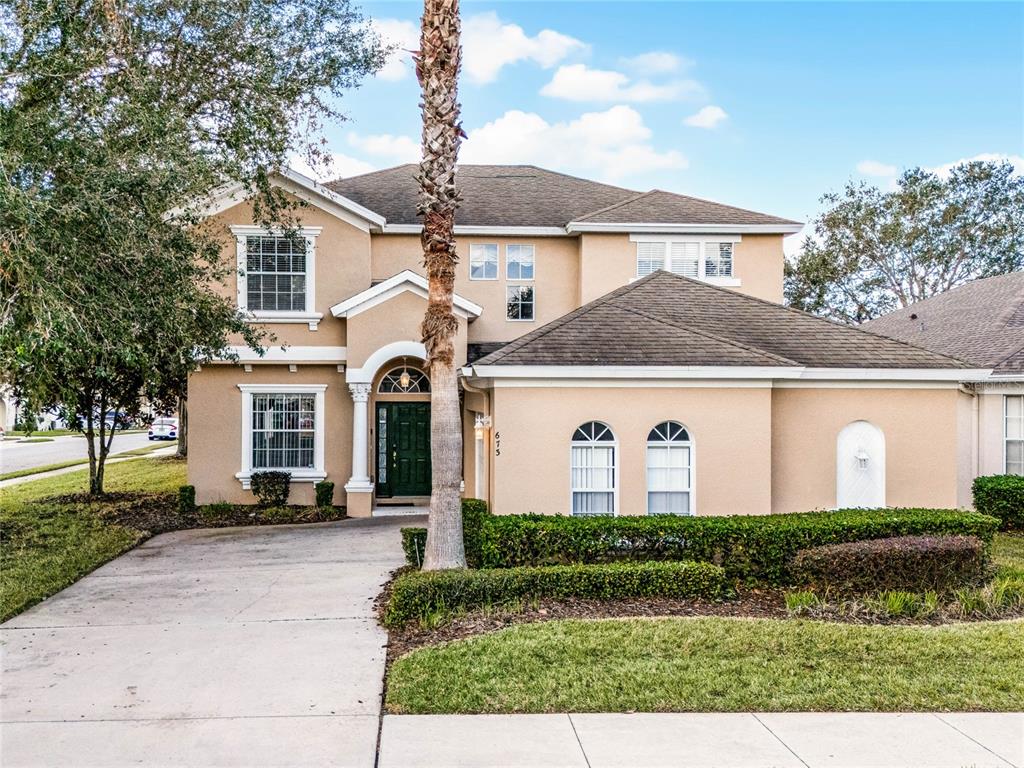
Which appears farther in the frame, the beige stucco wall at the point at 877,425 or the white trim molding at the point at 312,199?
the white trim molding at the point at 312,199

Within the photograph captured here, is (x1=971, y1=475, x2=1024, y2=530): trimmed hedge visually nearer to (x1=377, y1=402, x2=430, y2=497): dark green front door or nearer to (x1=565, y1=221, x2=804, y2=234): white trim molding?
(x1=565, y1=221, x2=804, y2=234): white trim molding

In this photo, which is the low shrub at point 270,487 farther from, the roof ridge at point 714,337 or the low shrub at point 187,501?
the roof ridge at point 714,337

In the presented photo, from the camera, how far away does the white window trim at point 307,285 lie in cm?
1642

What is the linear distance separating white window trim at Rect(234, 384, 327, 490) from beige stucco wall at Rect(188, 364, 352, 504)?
0.10 meters

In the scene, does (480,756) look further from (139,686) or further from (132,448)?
(132,448)

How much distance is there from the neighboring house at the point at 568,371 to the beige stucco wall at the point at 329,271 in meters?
0.05

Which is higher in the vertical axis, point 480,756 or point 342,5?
point 342,5

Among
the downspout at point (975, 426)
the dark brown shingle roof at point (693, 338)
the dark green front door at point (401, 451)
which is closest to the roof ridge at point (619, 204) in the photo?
the dark brown shingle roof at point (693, 338)

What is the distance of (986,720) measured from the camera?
5.63 metres

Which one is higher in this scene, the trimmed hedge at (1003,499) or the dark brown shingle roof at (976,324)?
the dark brown shingle roof at (976,324)

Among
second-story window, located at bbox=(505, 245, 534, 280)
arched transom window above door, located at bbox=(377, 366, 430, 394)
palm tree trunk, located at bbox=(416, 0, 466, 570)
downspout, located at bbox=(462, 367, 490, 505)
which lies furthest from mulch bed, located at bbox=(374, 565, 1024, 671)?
second-story window, located at bbox=(505, 245, 534, 280)

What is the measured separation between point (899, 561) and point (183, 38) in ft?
43.7

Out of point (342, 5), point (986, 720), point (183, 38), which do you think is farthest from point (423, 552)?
point (342, 5)

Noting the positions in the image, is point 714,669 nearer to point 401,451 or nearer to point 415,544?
point 415,544
